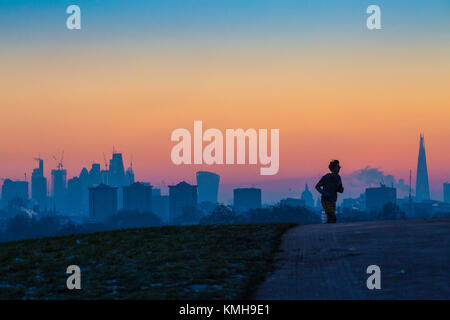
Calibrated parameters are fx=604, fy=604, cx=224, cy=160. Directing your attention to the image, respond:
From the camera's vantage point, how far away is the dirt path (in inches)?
402

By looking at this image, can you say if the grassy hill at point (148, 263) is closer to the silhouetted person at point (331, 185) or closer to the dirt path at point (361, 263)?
the dirt path at point (361, 263)

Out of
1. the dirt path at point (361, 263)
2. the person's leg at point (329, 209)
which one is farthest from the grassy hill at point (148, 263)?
the person's leg at point (329, 209)

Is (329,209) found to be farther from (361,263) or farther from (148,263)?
(148,263)

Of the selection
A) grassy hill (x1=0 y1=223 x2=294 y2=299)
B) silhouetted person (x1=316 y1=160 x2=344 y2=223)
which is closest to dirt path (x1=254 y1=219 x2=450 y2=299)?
grassy hill (x1=0 y1=223 x2=294 y2=299)

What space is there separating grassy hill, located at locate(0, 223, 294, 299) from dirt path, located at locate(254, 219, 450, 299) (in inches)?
22.6

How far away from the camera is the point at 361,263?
12.3 meters

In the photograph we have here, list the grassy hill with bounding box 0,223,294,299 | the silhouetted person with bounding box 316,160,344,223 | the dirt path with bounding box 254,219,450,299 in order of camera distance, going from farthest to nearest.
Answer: the silhouetted person with bounding box 316,160,344,223
the grassy hill with bounding box 0,223,294,299
the dirt path with bounding box 254,219,450,299

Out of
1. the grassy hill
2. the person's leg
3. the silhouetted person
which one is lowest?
the grassy hill

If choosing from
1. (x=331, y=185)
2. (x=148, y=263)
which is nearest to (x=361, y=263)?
(x=148, y=263)

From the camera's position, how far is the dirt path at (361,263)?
10.2 metres

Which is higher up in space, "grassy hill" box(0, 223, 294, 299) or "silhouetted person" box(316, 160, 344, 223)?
"silhouetted person" box(316, 160, 344, 223)

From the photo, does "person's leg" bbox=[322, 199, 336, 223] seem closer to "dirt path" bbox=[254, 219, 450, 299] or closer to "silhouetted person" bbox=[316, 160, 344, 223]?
"silhouetted person" bbox=[316, 160, 344, 223]
